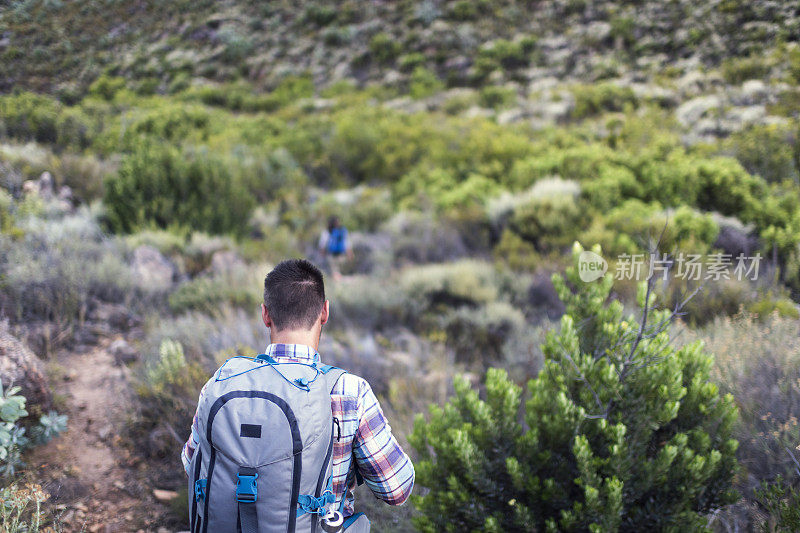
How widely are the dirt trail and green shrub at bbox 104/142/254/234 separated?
13.3ft

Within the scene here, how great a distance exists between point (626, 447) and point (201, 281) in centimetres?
523

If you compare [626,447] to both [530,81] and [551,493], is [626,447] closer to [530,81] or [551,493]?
[551,493]

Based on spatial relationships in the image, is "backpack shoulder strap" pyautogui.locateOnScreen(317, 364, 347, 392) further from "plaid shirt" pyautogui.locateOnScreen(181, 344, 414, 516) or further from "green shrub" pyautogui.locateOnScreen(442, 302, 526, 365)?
"green shrub" pyautogui.locateOnScreen(442, 302, 526, 365)

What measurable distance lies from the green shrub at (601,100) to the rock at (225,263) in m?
11.3

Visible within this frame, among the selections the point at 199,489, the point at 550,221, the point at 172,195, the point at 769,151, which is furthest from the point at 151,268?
the point at 769,151

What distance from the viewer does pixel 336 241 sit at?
8.00 meters

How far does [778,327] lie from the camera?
12.1 ft

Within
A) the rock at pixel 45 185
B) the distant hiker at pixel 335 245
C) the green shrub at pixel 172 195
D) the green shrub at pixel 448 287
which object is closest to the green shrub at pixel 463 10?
the green shrub at pixel 172 195

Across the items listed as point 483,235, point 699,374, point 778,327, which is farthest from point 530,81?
point 699,374

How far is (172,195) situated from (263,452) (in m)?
8.00

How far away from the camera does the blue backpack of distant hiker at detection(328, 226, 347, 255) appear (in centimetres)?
798

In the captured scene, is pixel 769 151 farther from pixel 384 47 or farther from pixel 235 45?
pixel 384 47

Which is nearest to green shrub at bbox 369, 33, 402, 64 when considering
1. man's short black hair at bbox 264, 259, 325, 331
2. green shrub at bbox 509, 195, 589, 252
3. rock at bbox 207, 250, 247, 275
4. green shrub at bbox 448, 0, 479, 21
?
green shrub at bbox 448, 0, 479, 21

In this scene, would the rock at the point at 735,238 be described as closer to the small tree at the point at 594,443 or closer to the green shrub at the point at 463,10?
the small tree at the point at 594,443
